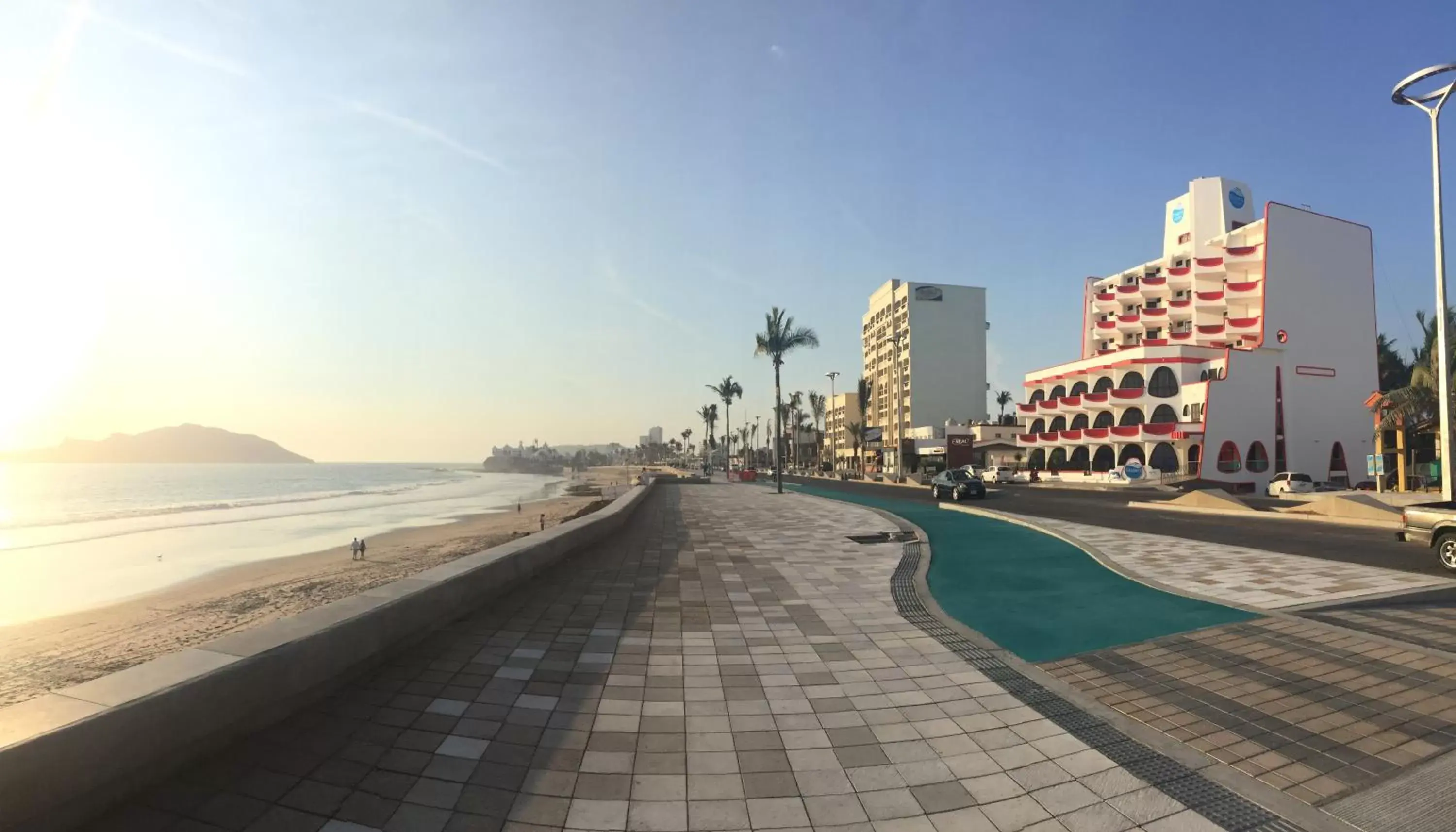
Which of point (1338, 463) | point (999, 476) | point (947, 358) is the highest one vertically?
point (947, 358)

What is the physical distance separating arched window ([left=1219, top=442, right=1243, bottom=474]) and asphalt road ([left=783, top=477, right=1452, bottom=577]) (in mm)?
27236

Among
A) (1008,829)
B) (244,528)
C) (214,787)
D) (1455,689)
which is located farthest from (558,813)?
(244,528)

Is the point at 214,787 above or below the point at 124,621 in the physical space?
above

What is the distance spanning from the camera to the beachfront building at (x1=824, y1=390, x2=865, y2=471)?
121 m

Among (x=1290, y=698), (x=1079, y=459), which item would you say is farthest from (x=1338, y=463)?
(x=1290, y=698)

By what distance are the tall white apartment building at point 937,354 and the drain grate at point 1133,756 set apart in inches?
3874

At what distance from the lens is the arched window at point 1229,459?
50.5m

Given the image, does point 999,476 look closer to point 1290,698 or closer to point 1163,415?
point 1163,415

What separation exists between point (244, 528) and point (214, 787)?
42045 mm

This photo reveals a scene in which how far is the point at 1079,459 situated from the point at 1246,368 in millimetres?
14696

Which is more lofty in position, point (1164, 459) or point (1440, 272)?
point (1440, 272)

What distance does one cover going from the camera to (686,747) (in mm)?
4344

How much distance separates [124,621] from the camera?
1545cm

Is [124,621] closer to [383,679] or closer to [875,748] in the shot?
[383,679]
